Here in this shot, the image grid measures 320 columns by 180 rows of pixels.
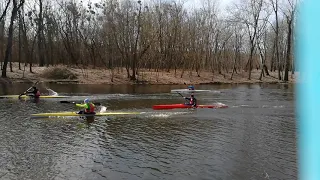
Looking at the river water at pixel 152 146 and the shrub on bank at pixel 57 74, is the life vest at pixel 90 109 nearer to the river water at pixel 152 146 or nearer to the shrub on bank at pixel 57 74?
the river water at pixel 152 146

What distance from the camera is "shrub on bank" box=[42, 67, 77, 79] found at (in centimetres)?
5047

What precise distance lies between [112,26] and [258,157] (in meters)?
41.7

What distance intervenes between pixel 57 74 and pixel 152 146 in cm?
3971

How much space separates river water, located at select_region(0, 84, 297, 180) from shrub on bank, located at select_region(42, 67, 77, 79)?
88.7 feet

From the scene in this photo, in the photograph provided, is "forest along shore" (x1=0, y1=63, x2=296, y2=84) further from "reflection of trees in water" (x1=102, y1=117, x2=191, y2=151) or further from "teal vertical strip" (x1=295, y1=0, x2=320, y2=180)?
"teal vertical strip" (x1=295, y1=0, x2=320, y2=180)

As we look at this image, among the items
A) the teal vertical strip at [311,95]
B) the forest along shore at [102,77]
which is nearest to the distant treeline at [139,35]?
the forest along shore at [102,77]

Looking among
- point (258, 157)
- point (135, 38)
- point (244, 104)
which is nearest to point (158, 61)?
point (135, 38)

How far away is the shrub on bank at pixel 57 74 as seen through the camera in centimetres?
5047

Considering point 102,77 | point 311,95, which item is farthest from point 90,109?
point 102,77

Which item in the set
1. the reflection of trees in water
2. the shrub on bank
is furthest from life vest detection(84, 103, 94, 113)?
the shrub on bank

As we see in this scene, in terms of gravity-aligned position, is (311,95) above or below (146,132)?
above

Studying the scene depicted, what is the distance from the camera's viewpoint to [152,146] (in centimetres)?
1464

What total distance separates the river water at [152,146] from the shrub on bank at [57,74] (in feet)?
88.7

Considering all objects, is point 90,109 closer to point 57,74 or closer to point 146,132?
point 146,132
